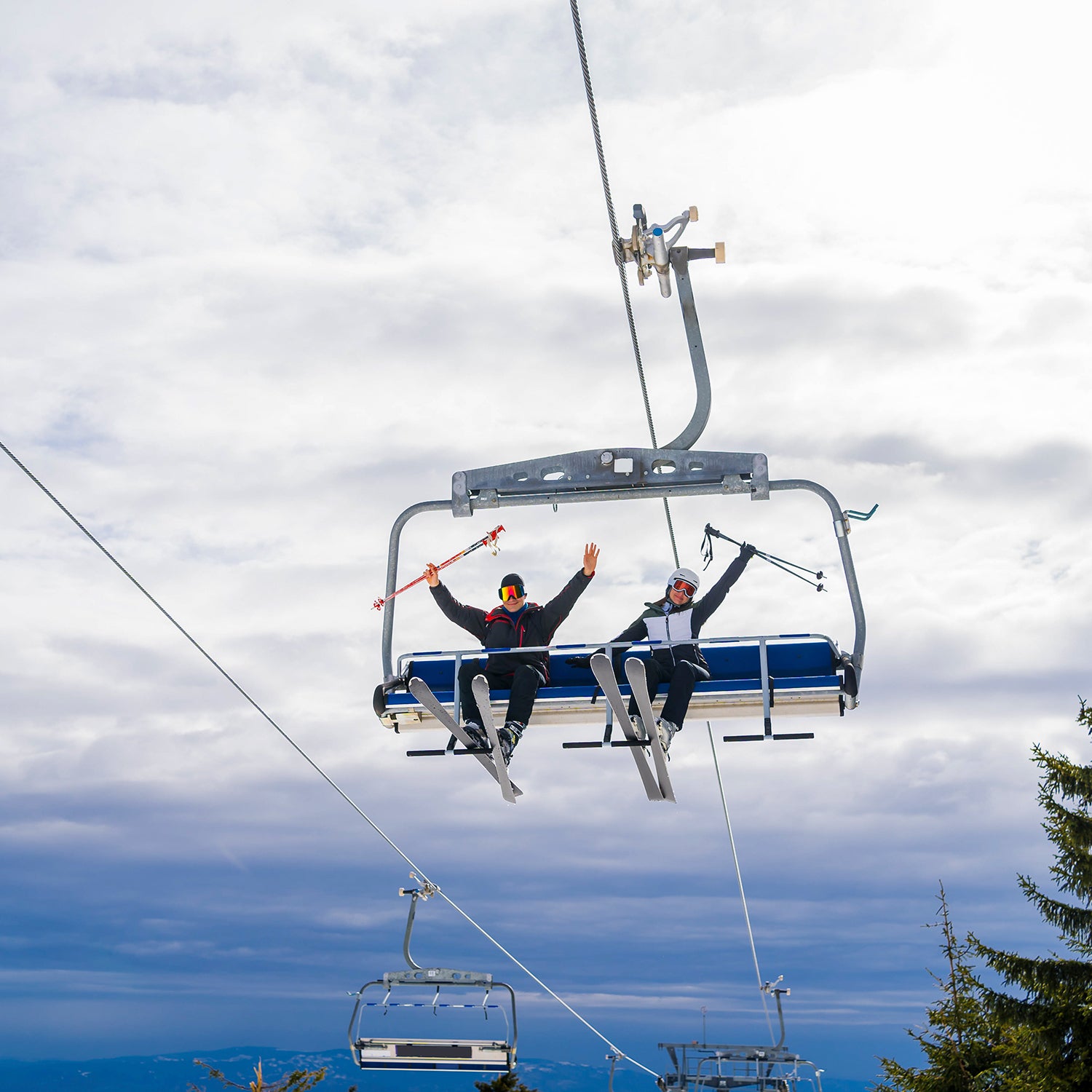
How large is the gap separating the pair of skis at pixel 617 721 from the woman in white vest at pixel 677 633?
16 centimetres

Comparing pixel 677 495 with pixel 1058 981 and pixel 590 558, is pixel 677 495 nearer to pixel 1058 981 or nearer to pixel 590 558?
pixel 590 558

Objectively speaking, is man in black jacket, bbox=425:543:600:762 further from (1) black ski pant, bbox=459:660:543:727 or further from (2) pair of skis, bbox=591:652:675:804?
(2) pair of skis, bbox=591:652:675:804

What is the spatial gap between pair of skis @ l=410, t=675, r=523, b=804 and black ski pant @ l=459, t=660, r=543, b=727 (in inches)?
5.0

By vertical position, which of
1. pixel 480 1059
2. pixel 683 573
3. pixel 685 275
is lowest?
pixel 480 1059

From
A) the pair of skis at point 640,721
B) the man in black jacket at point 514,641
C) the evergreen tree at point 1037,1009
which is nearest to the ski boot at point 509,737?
the man in black jacket at point 514,641

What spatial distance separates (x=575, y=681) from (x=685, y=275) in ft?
11.6

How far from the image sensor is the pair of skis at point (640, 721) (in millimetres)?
9016

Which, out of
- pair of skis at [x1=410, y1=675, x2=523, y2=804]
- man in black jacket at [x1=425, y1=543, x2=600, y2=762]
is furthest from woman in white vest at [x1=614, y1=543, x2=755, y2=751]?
pair of skis at [x1=410, y1=675, x2=523, y2=804]

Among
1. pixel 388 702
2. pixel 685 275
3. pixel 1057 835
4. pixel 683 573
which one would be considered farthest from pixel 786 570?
pixel 1057 835

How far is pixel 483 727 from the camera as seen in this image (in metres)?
10.2

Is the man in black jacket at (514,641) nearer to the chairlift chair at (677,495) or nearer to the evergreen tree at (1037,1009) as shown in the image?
the chairlift chair at (677,495)

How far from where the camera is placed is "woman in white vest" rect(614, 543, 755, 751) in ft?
32.9

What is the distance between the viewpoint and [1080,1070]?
45.0 feet

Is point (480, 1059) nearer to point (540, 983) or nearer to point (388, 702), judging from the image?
point (540, 983)
